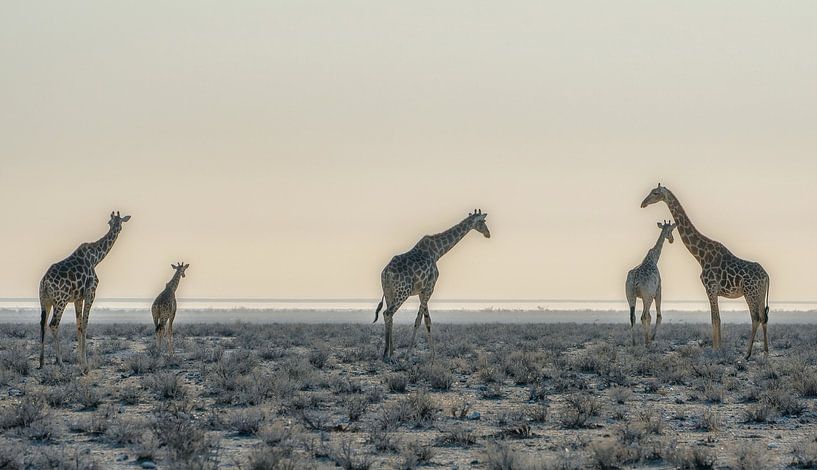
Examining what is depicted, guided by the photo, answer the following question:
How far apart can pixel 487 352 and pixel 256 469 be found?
55.2ft

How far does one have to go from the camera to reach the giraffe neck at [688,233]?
26719 mm

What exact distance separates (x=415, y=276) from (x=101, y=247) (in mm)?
7090

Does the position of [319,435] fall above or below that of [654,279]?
below

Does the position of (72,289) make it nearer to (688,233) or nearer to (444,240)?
(444,240)

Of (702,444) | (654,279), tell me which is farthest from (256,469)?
(654,279)

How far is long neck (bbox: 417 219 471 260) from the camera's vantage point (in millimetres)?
26484

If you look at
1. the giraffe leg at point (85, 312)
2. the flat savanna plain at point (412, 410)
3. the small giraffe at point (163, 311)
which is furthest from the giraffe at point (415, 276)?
the giraffe leg at point (85, 312)

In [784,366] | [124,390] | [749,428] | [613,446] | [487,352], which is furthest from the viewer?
[487,352]

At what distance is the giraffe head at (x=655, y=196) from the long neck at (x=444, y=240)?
4497mm

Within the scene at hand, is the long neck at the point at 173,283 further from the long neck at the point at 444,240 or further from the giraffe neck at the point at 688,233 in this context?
the giraffe neck at the point at 688,233

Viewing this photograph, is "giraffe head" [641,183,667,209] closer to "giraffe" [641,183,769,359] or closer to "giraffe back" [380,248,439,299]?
"giraffe" [641,183,769,359]

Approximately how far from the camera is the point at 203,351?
84.7 feet

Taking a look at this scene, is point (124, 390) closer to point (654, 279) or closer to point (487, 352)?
point (487, 352)

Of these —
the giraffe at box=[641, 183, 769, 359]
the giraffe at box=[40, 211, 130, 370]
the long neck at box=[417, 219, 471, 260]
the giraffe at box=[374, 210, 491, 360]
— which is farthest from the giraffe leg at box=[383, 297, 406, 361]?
the giraffe at box=[641, 183, 769, 359]
